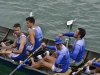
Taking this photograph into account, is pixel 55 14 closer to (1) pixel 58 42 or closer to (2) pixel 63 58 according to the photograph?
(2) pixel 63 58

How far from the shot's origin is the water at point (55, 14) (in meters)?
15.8

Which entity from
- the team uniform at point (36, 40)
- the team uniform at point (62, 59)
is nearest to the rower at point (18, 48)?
the team uniform at point (36, 40)

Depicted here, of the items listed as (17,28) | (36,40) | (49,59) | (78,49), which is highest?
(17,28)

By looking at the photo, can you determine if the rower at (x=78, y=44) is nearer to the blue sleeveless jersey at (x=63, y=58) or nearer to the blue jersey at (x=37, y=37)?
the blue sleeveless jersey at (x=63, y=58)

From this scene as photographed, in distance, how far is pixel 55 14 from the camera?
1750cm

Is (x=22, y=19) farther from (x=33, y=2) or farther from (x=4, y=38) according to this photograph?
(x=4, y=38)

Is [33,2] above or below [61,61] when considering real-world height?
above

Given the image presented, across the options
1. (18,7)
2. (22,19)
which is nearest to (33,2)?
(18,7)

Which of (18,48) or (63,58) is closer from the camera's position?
(63,58)

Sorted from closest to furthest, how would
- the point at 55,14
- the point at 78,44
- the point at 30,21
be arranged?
the point at 78,44, the point at 30,21, the point at 55,14

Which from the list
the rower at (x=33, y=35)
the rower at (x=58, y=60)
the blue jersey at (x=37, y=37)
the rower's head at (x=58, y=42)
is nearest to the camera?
the rower's head at (x=58, y=42)

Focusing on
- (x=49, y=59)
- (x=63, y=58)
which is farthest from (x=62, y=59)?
(x=49, y=59)

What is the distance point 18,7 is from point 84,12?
16.5 ft

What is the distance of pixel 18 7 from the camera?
18.6 meters
